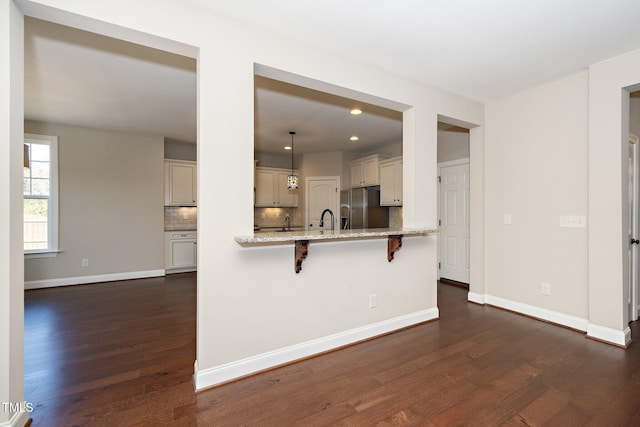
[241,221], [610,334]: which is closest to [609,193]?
[610,334]

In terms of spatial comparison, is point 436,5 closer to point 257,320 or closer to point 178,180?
point 257,320

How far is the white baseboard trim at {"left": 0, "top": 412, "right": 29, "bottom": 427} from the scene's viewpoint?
1.50 m

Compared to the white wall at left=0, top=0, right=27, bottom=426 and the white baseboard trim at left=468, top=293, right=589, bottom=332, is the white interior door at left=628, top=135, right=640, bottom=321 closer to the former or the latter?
the white baseboard trim at left=468, top=293, right=589, bottom=332

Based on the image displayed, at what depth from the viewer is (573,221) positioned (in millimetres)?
3055

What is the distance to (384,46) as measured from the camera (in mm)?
2479

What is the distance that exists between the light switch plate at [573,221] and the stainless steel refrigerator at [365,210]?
2989mm

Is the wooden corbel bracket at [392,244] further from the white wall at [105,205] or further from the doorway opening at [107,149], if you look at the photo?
the white wall at [105,205]

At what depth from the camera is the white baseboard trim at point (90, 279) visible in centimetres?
458

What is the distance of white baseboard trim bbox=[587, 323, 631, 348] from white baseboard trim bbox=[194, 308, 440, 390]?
1549mm

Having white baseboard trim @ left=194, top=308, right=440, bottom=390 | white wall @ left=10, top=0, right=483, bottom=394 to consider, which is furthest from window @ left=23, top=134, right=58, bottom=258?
white baseboard trim @ left=194, top=308, right=440, bottom=390

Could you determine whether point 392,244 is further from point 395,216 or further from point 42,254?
point 42,254

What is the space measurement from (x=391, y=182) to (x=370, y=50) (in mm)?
3025

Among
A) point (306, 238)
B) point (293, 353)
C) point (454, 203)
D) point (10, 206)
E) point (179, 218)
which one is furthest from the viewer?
point (179, 218)

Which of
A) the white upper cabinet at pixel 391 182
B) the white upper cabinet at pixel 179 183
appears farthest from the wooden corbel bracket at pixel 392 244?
the white upper cabinet at pixel 179 183
